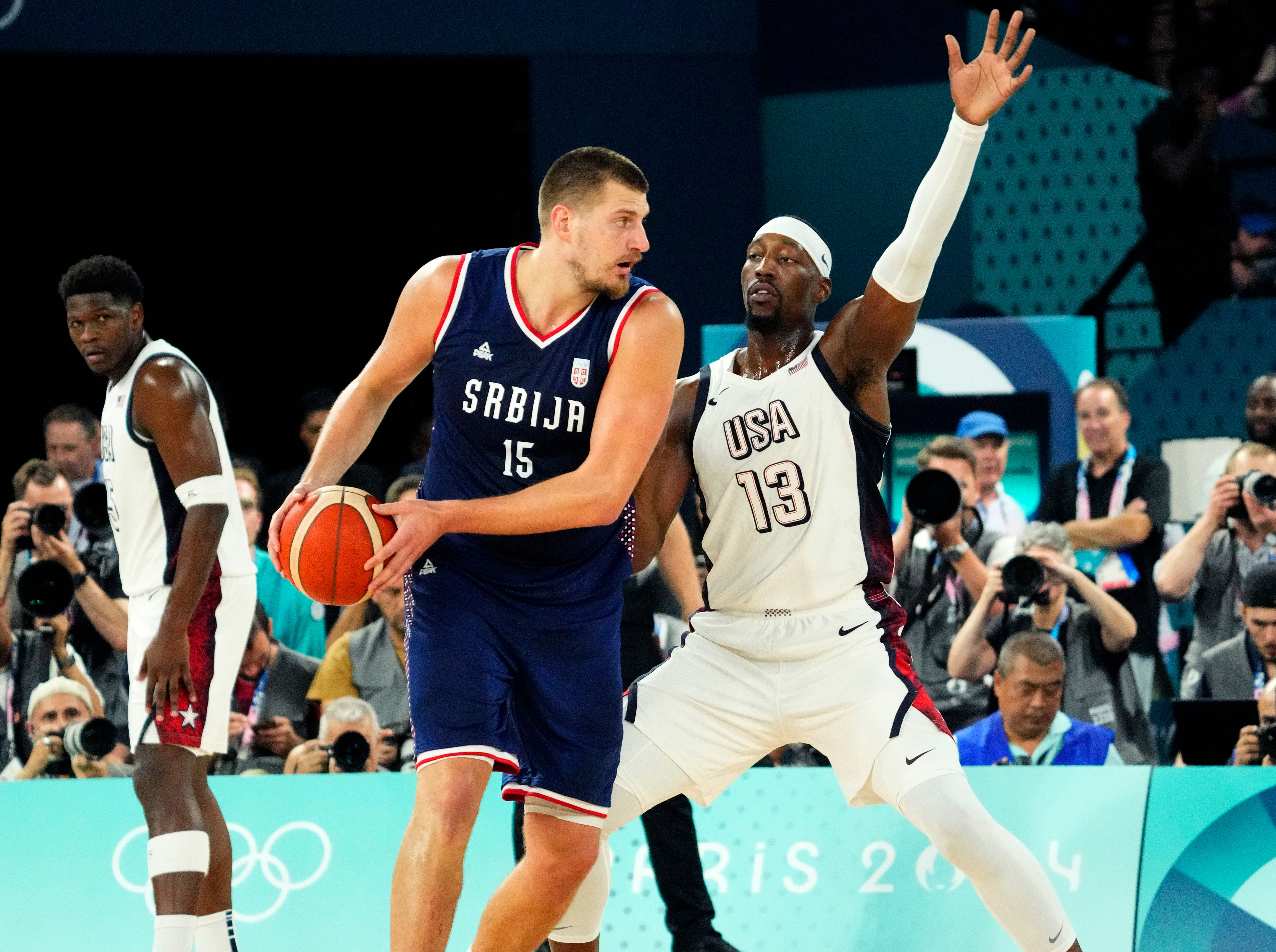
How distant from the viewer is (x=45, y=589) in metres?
6.25

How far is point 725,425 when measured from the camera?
4.83 m

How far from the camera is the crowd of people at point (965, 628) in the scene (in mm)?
6098

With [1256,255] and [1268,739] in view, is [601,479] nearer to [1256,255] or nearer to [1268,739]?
[1268,739]

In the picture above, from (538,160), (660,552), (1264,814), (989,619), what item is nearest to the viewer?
(1264,814)

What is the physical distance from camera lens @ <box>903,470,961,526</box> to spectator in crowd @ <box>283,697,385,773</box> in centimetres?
212

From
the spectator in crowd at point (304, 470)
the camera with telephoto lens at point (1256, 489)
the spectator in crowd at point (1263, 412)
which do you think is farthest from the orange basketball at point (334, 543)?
the spectator in crowd at point (1263, 412)

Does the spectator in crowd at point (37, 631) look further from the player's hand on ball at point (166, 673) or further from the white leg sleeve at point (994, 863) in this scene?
the white leg sleeve at point (994, 863)

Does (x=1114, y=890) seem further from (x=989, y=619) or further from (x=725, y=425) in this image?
(x=725, y=425)

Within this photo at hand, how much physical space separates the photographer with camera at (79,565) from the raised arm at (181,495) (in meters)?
1.59

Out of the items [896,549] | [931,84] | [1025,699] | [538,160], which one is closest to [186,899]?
[1025,699]

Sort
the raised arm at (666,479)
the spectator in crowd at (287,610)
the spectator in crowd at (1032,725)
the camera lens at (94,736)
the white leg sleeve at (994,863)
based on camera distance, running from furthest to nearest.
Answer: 1. the spectator in crowd at (287,610)
2. the spectator in crowd at (1032,725)
3. the camera lens at (94,736)
4. the raised arm at (666,479)
5. the white leg sleeve at (994,863)

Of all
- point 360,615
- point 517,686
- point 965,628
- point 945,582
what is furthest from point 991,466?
point 517,686

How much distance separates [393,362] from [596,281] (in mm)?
536

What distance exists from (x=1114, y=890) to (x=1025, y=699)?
750 millimetres
